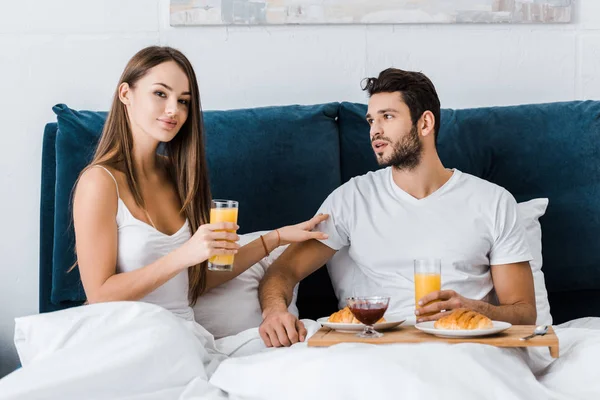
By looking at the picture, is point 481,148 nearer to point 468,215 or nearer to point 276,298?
point 468,215

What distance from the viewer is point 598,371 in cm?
170

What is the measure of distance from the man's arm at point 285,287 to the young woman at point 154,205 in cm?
9

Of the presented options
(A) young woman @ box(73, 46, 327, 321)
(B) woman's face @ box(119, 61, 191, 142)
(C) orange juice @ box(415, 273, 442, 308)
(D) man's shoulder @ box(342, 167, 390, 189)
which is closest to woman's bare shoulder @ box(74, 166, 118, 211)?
(A) young woman @ box(73, 46, 327, 321)

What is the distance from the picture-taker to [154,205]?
91.2 inches

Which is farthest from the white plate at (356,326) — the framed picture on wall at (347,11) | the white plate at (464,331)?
the framed picture on wall at (347,11)

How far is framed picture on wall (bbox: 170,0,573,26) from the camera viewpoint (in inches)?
115

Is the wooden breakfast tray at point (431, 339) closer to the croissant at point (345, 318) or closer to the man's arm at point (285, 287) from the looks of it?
the croissant at point (345, 318)

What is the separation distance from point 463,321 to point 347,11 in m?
1.49

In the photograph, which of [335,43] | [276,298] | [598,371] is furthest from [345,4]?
[598,371]

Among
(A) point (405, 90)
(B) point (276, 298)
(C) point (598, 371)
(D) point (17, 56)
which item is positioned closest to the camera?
(C) point (598, 371)

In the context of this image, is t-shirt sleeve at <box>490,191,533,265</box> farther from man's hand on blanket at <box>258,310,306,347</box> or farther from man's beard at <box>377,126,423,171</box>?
man's hand on blanket at <box>258,310,306,347</box>

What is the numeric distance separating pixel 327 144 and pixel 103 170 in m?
0.82

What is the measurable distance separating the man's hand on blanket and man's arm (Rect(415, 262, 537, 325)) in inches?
12.9

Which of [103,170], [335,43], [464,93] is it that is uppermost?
[335,43]
